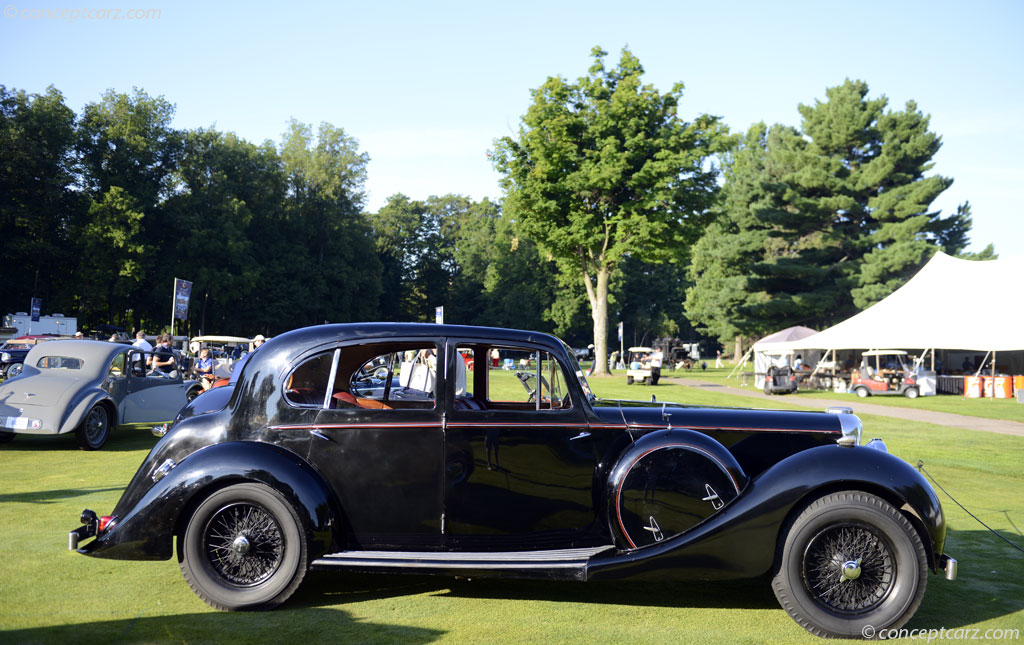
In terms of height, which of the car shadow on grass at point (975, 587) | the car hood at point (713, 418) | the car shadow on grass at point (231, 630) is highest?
the car hood at point (713, 418)

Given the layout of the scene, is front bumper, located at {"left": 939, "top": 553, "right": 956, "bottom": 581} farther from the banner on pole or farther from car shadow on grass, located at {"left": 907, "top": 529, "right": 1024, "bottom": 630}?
the banner on pole

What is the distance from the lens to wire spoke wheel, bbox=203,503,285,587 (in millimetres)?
4832

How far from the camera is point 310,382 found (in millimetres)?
5113

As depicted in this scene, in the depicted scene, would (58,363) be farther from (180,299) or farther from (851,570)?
(180,299)

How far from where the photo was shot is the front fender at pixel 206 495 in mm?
4758

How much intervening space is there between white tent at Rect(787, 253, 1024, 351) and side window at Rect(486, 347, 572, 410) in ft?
88.3

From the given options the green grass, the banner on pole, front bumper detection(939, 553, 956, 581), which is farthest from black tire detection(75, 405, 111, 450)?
the banner on pole

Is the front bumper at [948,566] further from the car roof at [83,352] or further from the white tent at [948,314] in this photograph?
the white tent at [948,314]

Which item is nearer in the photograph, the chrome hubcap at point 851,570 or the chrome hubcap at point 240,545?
the chrome hubcap at point 851,570

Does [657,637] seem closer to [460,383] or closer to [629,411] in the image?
[629,411]

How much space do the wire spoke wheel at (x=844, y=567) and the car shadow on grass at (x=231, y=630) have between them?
89.0 inches

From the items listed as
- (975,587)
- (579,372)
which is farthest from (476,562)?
(975,587)

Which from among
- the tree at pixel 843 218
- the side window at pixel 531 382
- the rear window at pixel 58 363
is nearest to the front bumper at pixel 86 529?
the side window at pixel 531 382

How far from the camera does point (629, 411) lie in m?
5.22
